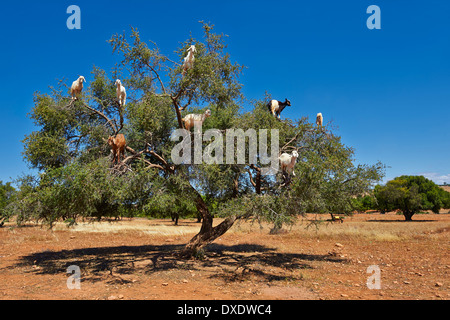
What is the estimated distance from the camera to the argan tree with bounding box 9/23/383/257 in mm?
9820

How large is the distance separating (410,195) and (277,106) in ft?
134

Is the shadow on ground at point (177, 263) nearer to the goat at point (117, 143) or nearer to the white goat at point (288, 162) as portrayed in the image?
the white goat at point (288, 162)

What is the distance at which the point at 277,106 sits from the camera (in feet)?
41.2

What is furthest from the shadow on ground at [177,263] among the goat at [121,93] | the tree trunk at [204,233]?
the goat at [121,93]

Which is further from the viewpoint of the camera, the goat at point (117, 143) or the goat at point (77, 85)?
the goat at point (77, 85)

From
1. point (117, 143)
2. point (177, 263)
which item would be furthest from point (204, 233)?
point (117, 143)

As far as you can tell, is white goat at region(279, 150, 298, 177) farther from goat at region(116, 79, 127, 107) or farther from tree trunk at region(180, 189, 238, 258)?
goat at region(116, 79, 127, 107)

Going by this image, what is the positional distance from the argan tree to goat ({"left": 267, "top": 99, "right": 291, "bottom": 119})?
0.66 m

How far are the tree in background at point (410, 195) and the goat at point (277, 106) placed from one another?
1343 inches

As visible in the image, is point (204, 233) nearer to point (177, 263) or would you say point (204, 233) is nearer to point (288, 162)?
point (177, 263)

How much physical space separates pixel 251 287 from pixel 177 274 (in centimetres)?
288

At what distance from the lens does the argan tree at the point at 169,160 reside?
9820mm
